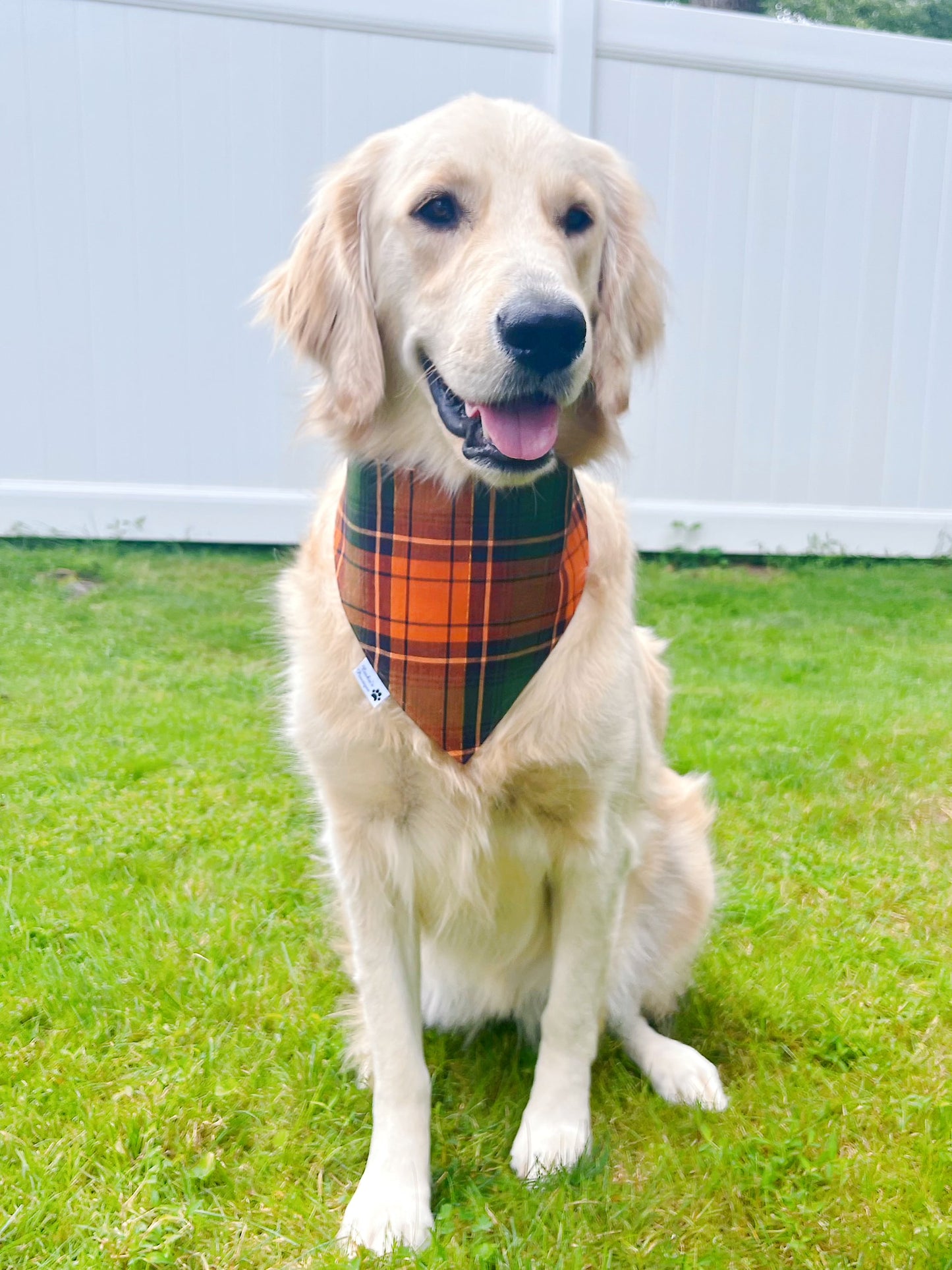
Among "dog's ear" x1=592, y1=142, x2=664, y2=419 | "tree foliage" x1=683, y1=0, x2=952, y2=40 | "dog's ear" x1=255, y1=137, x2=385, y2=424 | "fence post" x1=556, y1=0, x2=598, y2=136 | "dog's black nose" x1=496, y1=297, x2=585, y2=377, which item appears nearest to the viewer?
"dog's black nose" x1=496, y1=297, x2=585, y2=377

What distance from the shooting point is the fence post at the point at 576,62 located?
5.52 metres

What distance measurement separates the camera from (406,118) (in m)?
5.55

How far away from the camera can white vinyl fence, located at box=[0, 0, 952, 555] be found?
5.41 metres

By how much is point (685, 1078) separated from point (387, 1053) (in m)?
0.58

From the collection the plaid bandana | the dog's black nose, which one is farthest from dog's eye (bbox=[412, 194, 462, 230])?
the plaid bandana

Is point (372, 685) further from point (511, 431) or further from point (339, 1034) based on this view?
point (339, 1034)

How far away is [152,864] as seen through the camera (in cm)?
267

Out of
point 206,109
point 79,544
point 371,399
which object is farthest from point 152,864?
point 206,109

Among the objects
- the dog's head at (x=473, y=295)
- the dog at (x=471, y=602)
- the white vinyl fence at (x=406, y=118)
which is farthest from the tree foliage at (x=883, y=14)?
the dog at (x=471, y=602)

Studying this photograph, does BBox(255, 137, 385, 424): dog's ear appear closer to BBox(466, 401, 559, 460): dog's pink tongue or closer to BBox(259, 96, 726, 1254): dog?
BBox(259, 96, 726, 1254): dog

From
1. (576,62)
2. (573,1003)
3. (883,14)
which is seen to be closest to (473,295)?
(573,1003)

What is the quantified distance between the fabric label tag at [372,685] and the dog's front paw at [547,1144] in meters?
0.77

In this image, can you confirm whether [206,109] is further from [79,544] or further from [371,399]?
[371,399]

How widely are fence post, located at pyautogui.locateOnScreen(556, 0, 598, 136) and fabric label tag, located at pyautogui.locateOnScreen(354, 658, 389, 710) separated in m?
4.78
